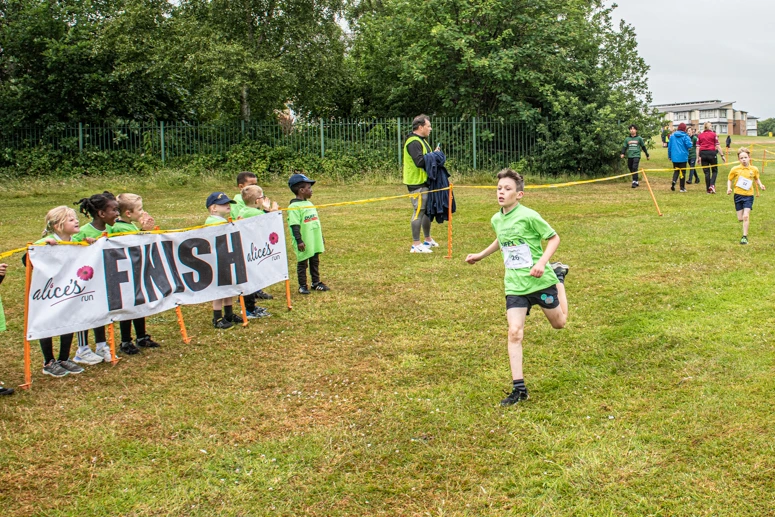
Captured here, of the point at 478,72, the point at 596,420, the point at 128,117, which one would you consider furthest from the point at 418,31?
the point at 596,420

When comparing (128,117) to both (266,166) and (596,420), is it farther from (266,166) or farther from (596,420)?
(596,420)

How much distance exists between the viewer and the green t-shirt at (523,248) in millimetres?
5500

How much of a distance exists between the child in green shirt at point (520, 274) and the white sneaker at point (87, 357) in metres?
3.99

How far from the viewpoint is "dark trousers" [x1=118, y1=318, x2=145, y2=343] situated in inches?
282

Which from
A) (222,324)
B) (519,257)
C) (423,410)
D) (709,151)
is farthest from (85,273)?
(709,151)

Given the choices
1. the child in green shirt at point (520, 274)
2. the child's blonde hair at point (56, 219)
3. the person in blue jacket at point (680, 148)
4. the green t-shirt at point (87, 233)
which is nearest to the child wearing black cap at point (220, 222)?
the green t-shirt at point (87, 233)

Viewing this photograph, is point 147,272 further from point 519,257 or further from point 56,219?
point 519,257

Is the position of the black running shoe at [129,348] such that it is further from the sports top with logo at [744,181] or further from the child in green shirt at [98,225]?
the sports top with logo at [744,181]

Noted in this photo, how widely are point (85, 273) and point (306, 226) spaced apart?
323cm

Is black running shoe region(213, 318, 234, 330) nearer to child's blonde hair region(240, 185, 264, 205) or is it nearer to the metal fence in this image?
child's blonde hair region(240, 185, 264, 205)

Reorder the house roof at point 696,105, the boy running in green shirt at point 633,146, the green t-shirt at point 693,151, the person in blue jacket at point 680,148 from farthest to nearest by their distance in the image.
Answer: the house roof at point 696,105
the green t-shirt at point 693,151
the boy running in green shirt at point 633,146
the person in blue jacket at point 680,148

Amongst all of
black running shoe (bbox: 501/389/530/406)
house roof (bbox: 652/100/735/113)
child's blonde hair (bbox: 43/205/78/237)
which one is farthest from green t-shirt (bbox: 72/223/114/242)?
house roof (bbox: 652/100/735/113)

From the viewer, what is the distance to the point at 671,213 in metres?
15.4

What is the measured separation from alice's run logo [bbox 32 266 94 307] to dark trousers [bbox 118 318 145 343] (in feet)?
2.67
